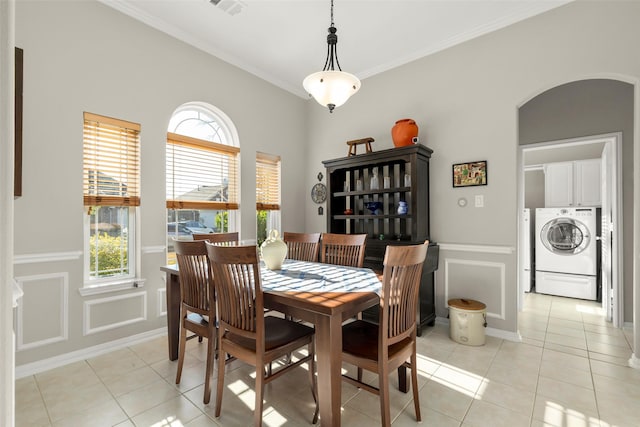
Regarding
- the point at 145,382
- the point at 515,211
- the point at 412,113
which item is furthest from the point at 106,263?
the point at 515,211

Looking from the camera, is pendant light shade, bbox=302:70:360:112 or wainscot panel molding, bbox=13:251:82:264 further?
wainscot panel molding, bbox=13:251:82:264

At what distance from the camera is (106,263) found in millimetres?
2816

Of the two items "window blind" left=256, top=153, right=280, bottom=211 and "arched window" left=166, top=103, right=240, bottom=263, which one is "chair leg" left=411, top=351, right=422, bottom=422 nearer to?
"arched window" left=166, top=103, right=240, bottom=263

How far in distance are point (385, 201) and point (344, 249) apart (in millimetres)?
1105

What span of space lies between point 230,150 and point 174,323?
6.87 ft

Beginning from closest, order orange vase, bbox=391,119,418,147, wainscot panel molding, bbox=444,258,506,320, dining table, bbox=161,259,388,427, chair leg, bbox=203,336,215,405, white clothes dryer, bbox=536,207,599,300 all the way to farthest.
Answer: dining table, bbox=161,259,388,427 → chair leg, bbox=203,336,215,405 → wainscot panel molding, bbox=444,258,506,320 → orange vase, bbox=391,119,418,147 → white clothes dryer, bbox=536,207,599,300

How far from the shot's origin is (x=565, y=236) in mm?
4559

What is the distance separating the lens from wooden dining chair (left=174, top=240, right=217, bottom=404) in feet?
6.43

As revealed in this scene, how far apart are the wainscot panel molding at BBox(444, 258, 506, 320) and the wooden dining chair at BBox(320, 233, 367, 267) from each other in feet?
3.94

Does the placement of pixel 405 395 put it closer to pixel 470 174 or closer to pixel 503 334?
pixel 503 334

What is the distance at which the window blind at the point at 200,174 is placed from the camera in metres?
3.25

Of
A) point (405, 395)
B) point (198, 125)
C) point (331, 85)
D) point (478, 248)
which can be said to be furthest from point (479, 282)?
point (198, 125)

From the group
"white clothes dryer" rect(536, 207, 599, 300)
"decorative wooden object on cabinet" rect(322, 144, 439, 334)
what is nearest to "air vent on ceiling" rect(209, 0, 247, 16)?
"decorative wooden object on cabinet" rect(322, 144, 439, 334)

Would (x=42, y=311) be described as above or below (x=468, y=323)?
above
